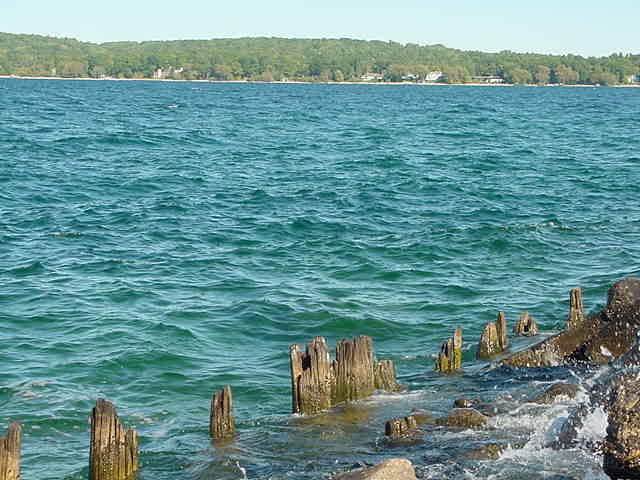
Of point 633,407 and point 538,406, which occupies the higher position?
point 633,407

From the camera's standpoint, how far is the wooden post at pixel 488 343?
14.3 meters

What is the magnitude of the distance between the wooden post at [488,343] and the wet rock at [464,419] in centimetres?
331

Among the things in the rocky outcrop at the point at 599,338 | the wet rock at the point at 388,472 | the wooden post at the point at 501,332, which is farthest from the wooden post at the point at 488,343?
the wet rock at the point at 388,472

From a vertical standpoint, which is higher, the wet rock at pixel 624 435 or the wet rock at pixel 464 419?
the wet rock at pixel 624 435

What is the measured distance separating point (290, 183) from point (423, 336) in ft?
70.9

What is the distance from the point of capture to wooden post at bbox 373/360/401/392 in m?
12.5

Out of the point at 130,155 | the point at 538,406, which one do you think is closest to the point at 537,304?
the point at 538,406

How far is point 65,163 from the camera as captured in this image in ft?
140

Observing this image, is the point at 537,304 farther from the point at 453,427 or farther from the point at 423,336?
the point at 453,427

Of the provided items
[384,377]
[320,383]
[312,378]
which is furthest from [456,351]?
[312,378]

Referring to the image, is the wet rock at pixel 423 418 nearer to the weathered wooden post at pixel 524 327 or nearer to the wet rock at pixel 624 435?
the wet rock at pixel 624 435

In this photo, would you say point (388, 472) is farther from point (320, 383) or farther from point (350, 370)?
point (350, 370)

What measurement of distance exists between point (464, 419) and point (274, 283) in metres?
9.86

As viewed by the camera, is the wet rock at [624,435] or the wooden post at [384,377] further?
the wooden post at [384,377]
